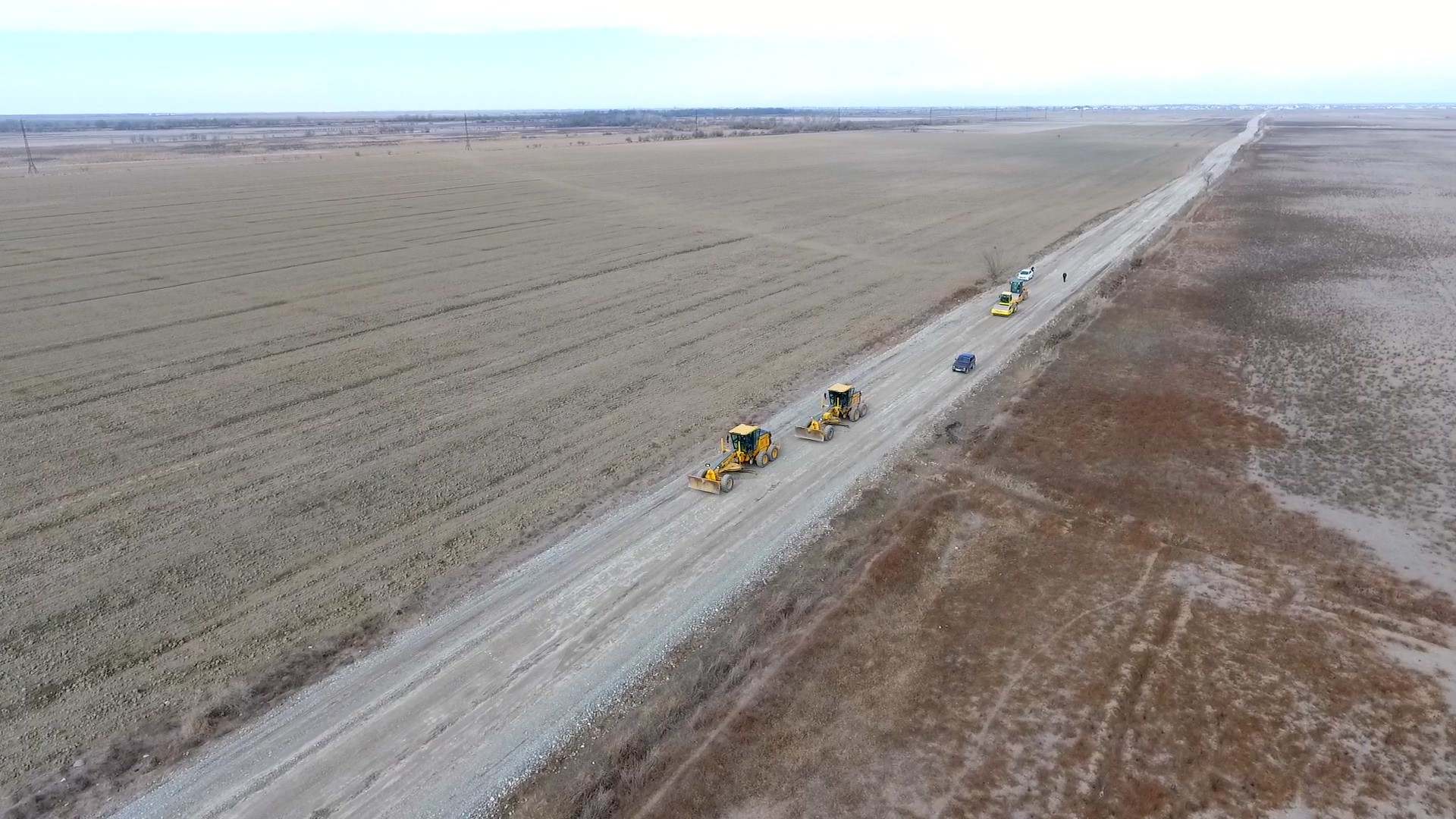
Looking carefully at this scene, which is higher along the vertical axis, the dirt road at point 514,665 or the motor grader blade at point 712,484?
the motor grader blade at point 712,484

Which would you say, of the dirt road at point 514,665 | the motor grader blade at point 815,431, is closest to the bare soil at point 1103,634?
the dirt road at point 514,665

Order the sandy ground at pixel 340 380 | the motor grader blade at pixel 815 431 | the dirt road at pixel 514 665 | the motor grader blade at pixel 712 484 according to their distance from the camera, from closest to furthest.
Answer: the dirt road at pixel 514 665, the sandy ground at pixel 340 380, the motor grader blade at pixel 712 484, the motor grader blade at pixel 815 431

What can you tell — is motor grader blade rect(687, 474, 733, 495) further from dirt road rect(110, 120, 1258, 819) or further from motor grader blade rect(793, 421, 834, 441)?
motor grader blade rect(793, 421, 834, 441)

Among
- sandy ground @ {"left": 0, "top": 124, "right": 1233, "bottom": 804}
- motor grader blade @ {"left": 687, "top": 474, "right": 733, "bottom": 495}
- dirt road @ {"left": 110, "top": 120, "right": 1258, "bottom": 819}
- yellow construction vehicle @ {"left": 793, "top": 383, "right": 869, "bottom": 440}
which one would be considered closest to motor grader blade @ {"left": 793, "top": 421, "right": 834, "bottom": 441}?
yellow construction vehicle @ {"left": 793, "top": 383, "right": 869, "bottom": 440}

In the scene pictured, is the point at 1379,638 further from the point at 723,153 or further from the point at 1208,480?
the point at 723,153

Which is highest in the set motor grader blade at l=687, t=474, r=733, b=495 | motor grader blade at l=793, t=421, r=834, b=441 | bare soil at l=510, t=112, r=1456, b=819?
motor grader blade at l=793, t=421, r=834, b=441

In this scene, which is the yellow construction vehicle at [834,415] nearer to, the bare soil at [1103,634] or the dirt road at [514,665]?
the dirt road at [514,665]
